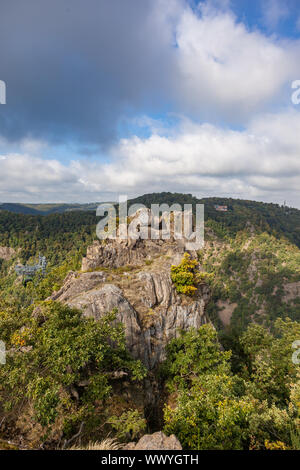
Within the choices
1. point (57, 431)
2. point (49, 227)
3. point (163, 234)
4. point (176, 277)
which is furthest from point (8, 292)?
point (57, 431)

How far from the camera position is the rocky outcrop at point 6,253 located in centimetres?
15025

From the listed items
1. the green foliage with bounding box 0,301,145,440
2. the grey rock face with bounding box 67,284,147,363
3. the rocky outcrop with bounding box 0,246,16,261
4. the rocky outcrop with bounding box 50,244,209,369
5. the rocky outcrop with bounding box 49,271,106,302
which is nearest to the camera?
the green foliage with bounding box 0,301,145,440

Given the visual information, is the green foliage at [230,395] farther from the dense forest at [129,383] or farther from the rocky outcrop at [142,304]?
the rocky outcrop at [142,304]

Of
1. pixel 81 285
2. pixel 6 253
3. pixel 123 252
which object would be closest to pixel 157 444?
pixel 81 285

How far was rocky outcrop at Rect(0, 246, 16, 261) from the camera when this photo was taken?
493ft

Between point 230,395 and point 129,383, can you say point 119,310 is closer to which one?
point 129,383

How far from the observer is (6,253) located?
151750 millimetres

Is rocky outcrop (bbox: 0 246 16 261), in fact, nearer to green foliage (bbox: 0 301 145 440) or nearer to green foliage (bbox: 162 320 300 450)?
green foliage (bbox: 0 301 145 440)

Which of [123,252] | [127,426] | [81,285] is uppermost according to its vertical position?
[123,252]

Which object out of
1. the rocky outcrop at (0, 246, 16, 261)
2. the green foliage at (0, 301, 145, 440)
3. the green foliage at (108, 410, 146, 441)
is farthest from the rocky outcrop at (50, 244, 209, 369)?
the rocky outcrop at (0, 246, 16, 261)

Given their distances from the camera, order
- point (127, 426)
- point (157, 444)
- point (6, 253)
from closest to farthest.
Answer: point (157, 444) < point (127, 426) < point (6, 253)

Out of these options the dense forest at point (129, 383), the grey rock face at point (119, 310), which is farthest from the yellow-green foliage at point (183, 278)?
the grey rock face at point (119, 310)

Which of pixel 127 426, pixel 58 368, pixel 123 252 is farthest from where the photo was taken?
pixel 123 252
